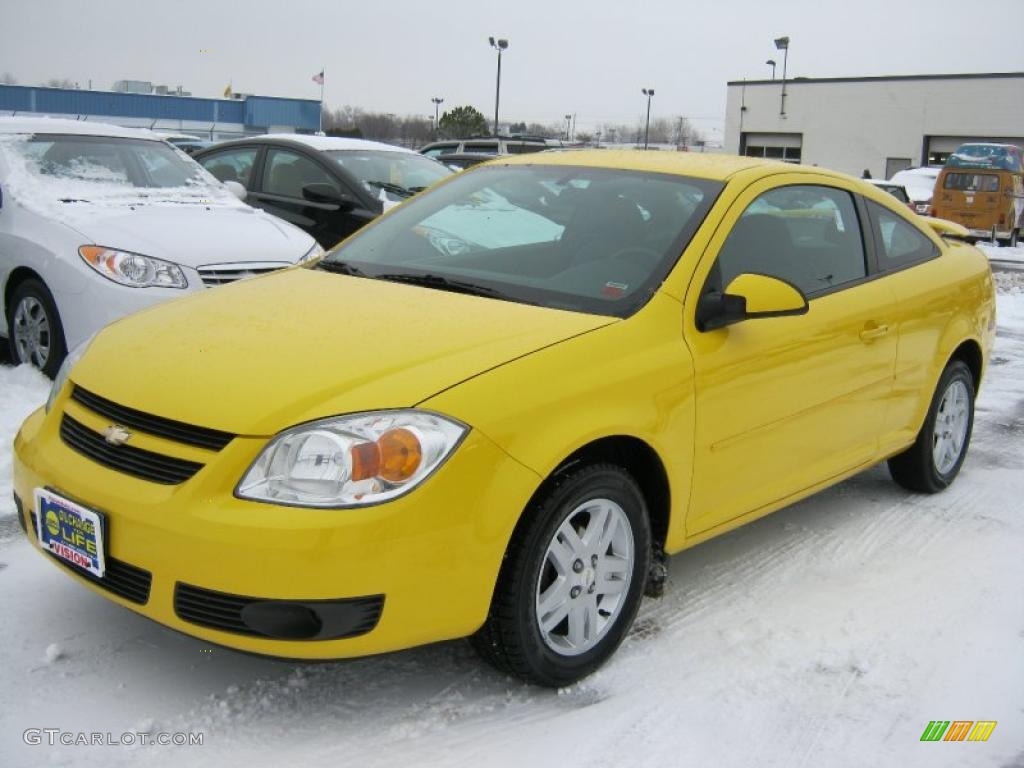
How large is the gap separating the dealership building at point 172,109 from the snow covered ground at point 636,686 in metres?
54.6

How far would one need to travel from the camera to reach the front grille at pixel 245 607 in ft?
8.38

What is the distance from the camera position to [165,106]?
60.7 meters

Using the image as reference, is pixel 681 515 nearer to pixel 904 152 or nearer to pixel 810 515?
pixel 810 515

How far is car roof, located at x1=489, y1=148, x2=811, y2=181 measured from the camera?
397 centimetres

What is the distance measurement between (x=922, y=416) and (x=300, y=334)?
3.07 m

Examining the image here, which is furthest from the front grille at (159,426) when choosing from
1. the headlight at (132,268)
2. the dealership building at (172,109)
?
the dealership building at (172,109)

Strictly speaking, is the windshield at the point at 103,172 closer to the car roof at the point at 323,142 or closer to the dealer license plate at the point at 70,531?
the car roof at the point at 323,142

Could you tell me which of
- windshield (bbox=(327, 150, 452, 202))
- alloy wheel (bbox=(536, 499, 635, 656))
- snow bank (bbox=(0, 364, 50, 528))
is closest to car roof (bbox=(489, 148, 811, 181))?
alloy wheel (bbox=(536, 499, 635, 656))

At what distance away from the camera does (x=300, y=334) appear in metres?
3.11

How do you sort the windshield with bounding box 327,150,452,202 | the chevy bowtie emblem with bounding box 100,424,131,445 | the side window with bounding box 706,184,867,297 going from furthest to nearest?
1. the windshield with bounding box 327,150,452,202
2. the side window with bounding box 706,184,867,297
3. the chevy bowtie emblem with bounding box 100,424,131,445

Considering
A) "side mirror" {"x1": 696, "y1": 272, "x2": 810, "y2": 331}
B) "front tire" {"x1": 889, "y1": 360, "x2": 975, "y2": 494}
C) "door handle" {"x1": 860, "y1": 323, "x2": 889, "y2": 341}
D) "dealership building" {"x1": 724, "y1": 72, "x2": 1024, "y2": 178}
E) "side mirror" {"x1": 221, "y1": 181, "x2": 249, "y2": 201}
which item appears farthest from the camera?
"dealership building" {"x1": 724, "y1": 72, "x2": 1024, "y2": 178}

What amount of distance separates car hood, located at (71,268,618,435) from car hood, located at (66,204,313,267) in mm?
2499

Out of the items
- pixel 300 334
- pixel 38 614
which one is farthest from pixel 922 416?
pixel 38 614

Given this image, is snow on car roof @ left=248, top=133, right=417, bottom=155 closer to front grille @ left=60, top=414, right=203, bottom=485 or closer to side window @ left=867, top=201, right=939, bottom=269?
side window @ left=867, top=201, right=939, bottom=269
